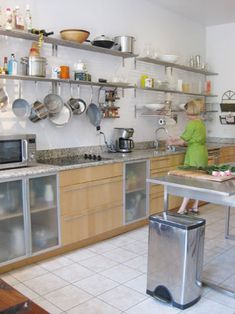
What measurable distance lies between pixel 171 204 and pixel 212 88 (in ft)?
9.13

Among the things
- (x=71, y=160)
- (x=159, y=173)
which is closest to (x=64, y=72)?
(x=71, y=160)

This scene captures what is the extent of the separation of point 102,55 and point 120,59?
1.11ft

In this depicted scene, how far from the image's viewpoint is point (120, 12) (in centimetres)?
453

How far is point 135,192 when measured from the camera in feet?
13.8

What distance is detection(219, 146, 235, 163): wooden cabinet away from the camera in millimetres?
5543

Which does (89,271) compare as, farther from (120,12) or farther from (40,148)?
(120,12)

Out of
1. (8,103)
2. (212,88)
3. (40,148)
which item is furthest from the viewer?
(212,88)

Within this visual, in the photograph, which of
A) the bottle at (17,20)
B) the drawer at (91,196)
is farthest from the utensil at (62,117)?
the bottle at (17,20)

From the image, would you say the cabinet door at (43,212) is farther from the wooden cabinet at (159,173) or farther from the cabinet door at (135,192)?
the wooden cabinet at (159,173)

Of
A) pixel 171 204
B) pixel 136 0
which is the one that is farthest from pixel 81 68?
pixel 171 204

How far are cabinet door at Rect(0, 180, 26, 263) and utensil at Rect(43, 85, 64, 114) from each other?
1094mm

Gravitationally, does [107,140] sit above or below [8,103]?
below

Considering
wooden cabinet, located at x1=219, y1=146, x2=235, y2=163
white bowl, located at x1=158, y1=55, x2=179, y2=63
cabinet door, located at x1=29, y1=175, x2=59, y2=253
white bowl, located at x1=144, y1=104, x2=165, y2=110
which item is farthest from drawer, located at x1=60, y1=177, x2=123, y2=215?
wooden cabinet, located at x1=219, y1=146, x2=235, y2=163

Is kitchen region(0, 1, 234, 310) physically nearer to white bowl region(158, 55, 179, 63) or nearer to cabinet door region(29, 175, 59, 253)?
white bowl region(158, 55, 179, 63)
